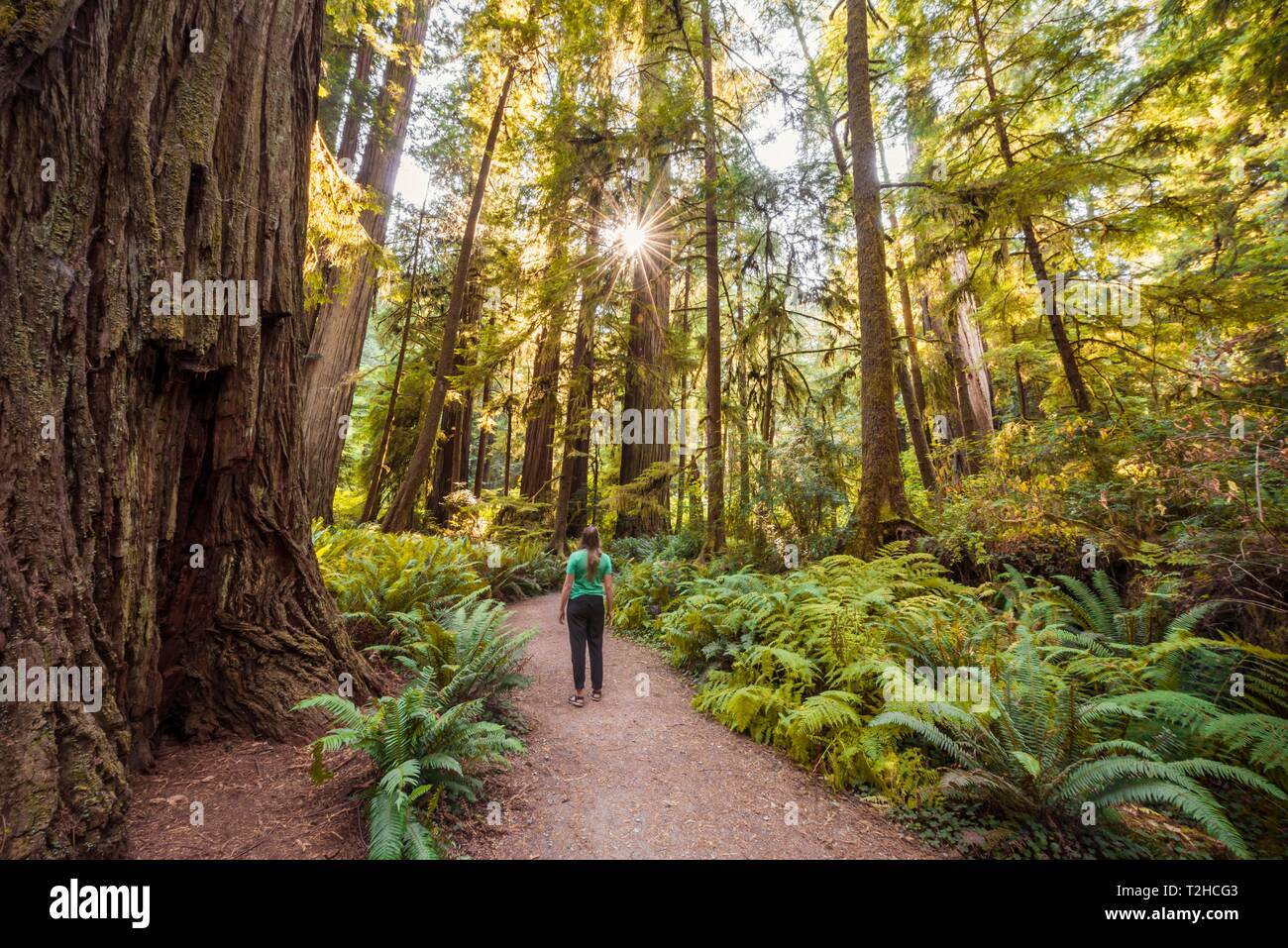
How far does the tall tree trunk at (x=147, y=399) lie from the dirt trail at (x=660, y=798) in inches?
66.3

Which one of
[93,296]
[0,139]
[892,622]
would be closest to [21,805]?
[93,296]

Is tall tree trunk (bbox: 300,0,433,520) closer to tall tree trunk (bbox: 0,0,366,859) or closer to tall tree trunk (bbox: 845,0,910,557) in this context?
tall tree trunk (bbox: 0,0,366,859)

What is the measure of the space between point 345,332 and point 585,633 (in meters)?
9.15

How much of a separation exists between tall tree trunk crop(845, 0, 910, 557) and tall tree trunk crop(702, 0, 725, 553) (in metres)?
2.36

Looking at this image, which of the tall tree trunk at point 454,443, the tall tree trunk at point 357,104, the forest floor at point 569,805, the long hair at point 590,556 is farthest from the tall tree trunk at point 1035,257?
the tall tree trunk at point 454,443

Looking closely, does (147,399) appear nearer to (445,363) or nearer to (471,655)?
(471,655)

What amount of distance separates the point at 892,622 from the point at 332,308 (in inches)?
461

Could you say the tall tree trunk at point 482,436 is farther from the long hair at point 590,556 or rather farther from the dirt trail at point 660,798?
the dirt trail at point 660,798

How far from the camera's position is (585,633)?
205 inches

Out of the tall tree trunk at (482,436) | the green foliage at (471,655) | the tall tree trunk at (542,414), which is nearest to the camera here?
the green foliage at (471,655)

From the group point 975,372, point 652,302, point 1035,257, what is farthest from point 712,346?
point 975,372

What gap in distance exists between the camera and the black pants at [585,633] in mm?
5090

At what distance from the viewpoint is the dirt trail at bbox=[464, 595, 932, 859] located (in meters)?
2.86
